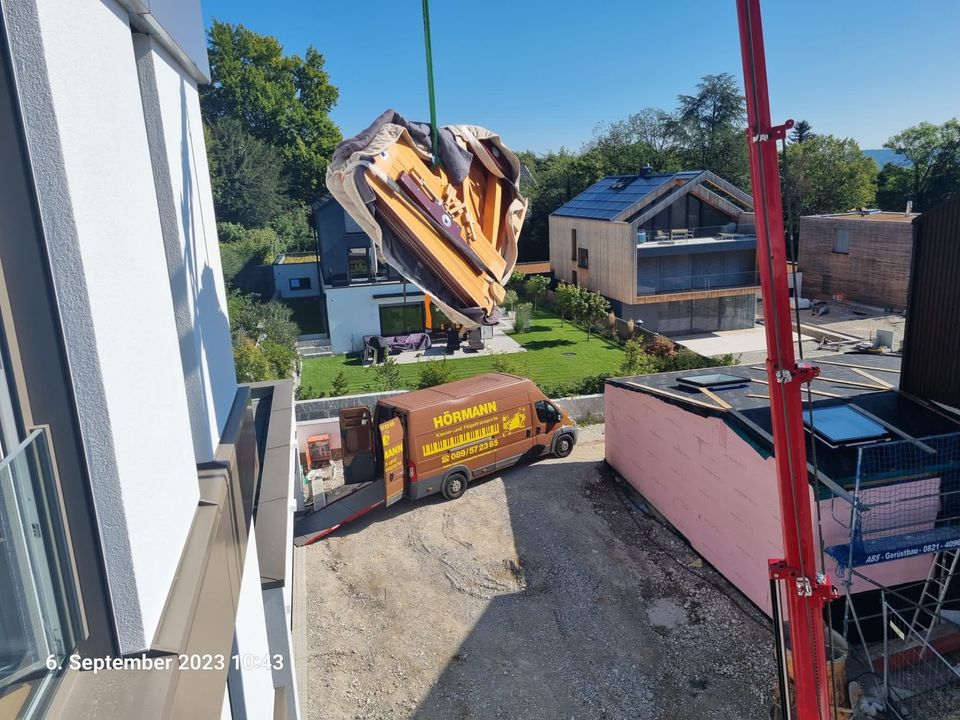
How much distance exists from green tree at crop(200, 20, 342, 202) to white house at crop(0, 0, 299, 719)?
56.4m

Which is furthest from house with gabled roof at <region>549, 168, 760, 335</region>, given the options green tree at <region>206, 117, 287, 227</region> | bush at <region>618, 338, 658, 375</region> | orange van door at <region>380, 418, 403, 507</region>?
green tree at <region>206, 117, 287, 227</region>

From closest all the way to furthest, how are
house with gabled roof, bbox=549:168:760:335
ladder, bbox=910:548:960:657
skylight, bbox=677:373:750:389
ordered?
ladder, bbox=910:548:960:657 < skylight, bbox=677:373:750:389 < house with gabled roof, bbox=549:168:760:335

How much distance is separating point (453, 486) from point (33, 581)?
468 inches

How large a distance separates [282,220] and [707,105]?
36.2m

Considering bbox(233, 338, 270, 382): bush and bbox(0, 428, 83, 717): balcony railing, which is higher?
bbox(0, 428, 83, 717): balcony railing

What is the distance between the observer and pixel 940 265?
31.8ft

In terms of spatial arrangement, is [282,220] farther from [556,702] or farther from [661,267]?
[556,702]

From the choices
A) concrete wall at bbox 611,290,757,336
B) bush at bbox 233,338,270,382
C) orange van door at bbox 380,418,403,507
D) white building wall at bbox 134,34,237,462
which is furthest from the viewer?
concrete wall at bbox 611,290,757,336

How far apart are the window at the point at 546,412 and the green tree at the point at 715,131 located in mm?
42459

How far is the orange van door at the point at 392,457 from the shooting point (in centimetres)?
1266

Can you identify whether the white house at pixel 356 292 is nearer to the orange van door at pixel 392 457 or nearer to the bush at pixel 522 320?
the bush at pixel 522 320

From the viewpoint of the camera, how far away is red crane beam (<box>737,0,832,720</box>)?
17.8 ft

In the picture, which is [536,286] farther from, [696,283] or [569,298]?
[696,283]

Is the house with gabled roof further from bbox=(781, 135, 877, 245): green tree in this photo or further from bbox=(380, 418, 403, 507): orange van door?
bbox=(781, 135, 877, 245): green tree
